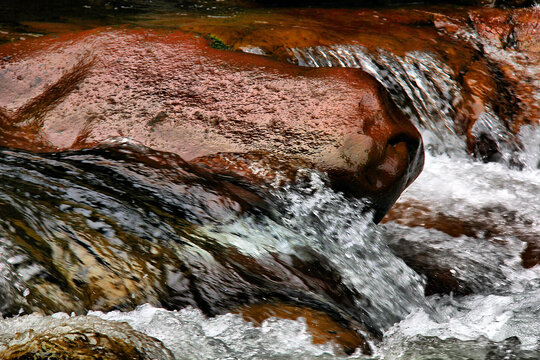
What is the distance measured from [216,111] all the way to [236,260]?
1.61m

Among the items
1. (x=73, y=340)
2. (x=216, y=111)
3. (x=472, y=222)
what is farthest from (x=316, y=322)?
(x=472, y=222)

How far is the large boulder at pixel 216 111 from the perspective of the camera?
13.4 feet

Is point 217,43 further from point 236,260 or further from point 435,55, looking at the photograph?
point 236,260

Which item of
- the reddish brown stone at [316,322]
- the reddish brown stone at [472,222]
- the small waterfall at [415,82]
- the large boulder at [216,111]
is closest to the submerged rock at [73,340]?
the reddish brown stone at [316,322]

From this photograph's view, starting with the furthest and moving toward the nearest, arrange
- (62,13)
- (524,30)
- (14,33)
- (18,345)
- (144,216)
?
(524,30) → (62,13) → (14,33) → (144,216) → (18,345)

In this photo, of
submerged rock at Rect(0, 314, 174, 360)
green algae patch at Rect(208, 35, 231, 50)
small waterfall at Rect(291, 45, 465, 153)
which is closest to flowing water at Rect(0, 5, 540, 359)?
submerged rock at Rect(0, 314, 174, 360)

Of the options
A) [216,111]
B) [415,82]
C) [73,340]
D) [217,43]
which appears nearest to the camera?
[73,340]

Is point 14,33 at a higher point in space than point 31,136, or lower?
higher

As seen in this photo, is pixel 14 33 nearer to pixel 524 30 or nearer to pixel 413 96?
pixel 413 96

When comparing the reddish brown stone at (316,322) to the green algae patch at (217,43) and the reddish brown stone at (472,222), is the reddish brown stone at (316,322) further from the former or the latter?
the green algae patch at (217,43)

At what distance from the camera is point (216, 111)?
170 inches

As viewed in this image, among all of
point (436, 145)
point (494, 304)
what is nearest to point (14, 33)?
point (436, 145)

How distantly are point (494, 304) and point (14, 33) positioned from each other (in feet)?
15.6

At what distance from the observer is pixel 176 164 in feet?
12.1
